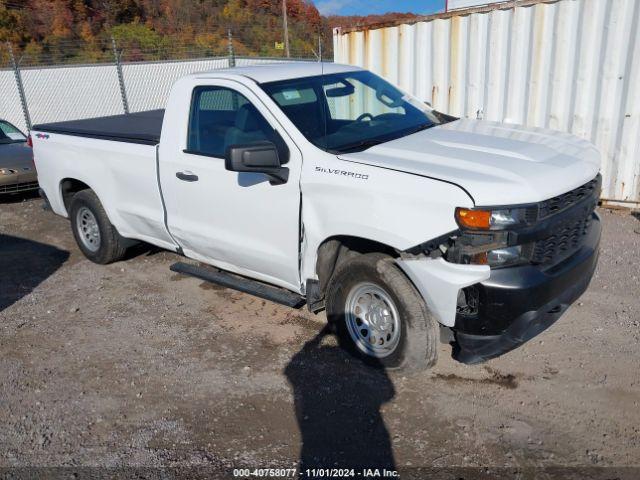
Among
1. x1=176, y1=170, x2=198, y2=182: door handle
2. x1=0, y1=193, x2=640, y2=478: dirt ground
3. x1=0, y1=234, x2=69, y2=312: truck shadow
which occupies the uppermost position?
x1=176, y1=170, x2=198, y2=182: door handle

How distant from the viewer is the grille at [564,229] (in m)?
3.36

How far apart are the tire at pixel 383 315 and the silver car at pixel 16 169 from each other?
7.32m

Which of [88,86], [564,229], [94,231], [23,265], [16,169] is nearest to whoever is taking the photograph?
[564,229]

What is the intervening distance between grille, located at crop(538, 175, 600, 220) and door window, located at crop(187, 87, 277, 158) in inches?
74.7

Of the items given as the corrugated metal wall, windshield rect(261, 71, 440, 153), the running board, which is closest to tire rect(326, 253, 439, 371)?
the running board

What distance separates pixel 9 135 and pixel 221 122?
7424 millimetres

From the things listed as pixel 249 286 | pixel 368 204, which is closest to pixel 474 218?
pixel 368 204

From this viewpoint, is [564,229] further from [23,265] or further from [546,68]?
[23,265]

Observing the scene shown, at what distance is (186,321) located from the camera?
507cm

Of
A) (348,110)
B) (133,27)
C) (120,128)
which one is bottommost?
(120,128)

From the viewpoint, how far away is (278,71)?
15.4 feet

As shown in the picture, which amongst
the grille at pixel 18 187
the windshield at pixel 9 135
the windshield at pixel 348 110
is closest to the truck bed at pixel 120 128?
the windshield at pixel 348 110

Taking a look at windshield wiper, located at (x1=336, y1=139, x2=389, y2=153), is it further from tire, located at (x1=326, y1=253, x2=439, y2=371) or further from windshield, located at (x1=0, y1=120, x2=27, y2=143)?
windshield, located at (x1=0, y1=120, x2=27, y2=143)

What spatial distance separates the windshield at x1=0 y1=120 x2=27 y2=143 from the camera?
33.5 feet
